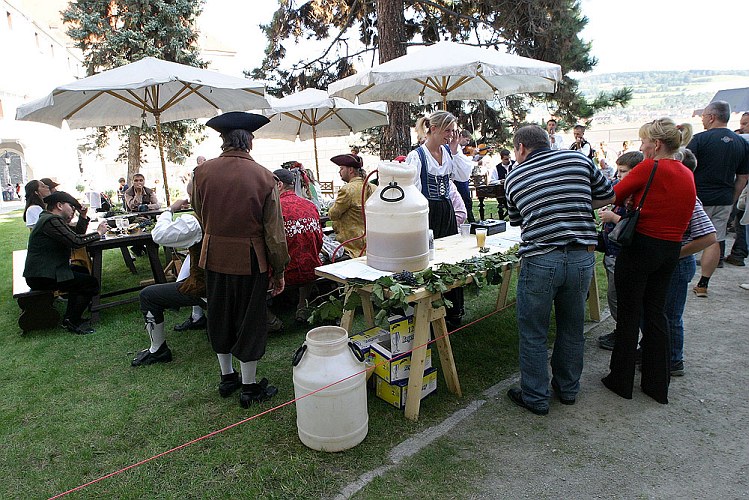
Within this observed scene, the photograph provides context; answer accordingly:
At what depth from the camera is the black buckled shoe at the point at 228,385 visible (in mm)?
3467

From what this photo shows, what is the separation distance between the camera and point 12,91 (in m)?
28.1

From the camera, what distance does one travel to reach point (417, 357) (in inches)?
119

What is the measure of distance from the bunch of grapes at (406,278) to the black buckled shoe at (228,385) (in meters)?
1.51

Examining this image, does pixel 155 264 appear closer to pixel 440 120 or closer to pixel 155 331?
pixel 155 331

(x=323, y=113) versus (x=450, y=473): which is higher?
(x=323, y=113)

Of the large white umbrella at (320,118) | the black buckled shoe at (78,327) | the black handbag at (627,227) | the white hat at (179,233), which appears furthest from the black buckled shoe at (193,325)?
the large white umbrella at (320,118)

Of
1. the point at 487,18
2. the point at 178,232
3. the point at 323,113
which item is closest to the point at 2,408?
the point at 178,232

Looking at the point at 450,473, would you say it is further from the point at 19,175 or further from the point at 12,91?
the point at 19,175

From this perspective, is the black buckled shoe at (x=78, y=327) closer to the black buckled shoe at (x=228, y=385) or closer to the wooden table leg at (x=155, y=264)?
the wooden table leg at (x=155, y=264)

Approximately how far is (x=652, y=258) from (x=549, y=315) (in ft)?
2.44

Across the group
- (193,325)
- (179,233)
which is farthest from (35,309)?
(179,233)

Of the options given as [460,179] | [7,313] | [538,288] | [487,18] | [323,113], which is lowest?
[7,313]

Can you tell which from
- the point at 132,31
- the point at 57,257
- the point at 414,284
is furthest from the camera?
the point at 132,31

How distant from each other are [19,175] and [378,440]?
47.6m
